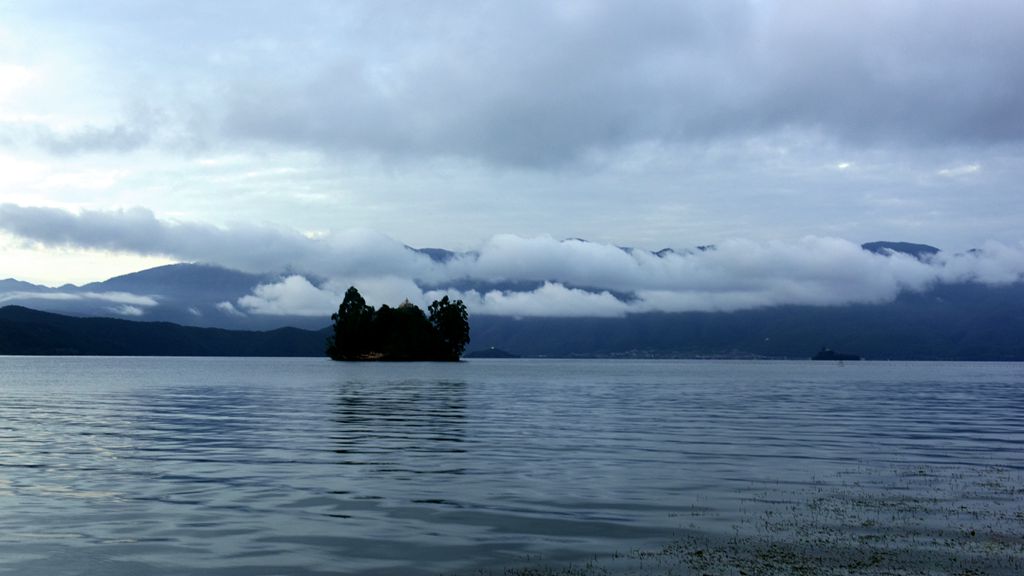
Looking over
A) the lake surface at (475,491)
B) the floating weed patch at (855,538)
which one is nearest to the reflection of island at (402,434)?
the lake surface at (475,491)

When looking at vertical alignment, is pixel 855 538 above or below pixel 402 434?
above

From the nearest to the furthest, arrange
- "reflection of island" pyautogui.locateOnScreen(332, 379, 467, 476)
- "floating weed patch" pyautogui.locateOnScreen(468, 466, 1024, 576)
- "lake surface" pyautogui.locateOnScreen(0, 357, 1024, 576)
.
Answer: "floating weed patch" pyautogui.locateOnScreen(468, 466, 1024, 576) < "lake surface" pyautogui.locateOnScreen(0, 357, 1024, 576) < "reflection of island" pyautogui.locateOnScreen(332, 379, 467, 476)

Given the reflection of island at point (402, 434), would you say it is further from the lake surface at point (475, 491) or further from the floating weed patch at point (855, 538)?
the floating weed patch at point (855, 538)

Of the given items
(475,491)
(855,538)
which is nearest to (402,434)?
(475,491)

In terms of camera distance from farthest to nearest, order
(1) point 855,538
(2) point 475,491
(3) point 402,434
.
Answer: (3) point 402,434 → (2) point 475,491 → (1) point 855,538

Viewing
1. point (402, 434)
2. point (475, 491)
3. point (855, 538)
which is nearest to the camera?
point (855, 538)

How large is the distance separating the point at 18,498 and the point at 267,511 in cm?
946

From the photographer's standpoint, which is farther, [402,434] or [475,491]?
[402,434]

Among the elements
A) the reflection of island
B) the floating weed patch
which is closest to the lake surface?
the floating weed patch

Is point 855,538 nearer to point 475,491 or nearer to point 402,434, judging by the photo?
point 475,491

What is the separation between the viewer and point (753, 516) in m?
29.2

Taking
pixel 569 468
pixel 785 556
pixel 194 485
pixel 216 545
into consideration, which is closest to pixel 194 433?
pixel 194 485

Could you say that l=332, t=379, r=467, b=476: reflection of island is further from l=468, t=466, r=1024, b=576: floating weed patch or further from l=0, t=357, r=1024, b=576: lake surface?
l=468, t=466, r=1024, b=576: floating weed patch

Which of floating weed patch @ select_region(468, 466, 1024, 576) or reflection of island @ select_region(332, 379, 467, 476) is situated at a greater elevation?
floating weed patch @ select_region(468, 466, 1024, 576)
